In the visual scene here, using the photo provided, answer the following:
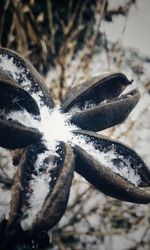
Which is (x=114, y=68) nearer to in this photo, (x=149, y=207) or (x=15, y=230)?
(x=149, y=207)

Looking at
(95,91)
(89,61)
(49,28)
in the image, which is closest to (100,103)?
(95,91)

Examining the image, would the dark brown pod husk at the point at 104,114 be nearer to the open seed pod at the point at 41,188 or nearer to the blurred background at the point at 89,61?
the open seed pod at the point at 41,188

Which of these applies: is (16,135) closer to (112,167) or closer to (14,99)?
(14,99)

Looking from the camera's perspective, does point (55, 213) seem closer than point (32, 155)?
Yes

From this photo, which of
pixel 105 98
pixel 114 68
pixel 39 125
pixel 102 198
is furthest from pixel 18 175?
pixel 114 68

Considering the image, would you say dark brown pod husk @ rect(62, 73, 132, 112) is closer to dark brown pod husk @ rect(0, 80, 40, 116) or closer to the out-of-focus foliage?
dark brown pod husk @ rect(0, 80, 40, 116)

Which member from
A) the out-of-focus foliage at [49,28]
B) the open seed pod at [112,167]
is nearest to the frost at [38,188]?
the open seed pod at [112,167]
